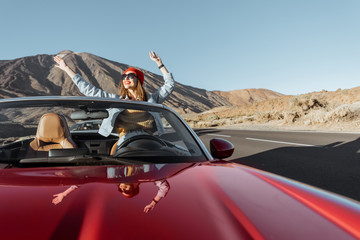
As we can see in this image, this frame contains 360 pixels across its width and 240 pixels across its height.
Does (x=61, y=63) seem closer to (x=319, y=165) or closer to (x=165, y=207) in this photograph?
(x=165, y=207)

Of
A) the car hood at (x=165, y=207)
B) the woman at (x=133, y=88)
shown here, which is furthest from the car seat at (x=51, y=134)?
the car hood at (x=165, y=207)

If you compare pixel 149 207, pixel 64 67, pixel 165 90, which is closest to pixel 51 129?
pixel 149 207

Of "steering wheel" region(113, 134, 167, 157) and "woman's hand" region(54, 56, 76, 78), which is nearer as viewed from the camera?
"steering wheel" region(113, 134, 167, 157)

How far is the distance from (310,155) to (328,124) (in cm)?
1284

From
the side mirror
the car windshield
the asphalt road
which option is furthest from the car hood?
the asphalt road

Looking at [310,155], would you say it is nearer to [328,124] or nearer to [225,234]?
[225,234]

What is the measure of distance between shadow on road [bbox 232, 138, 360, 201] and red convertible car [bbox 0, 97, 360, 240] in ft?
9.84

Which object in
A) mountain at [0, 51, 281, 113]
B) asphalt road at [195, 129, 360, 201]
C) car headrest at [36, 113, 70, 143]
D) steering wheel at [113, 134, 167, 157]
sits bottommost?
asphalt road at [195, 129, 360, 201]

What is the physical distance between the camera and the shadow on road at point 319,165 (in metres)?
4.51

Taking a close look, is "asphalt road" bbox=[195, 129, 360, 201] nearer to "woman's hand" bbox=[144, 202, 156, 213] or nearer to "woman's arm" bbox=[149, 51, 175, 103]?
"woman's arm" bbox=[149, 51, 175, 103]

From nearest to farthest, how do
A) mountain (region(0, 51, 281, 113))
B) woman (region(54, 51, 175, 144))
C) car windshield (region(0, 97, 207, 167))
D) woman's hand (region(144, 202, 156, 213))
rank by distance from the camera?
1. woman's hand (region(144, 202, 156, 213))
2. car windshield (region(0, 97, 207, 167))
3. woman (region(54, 51, 175, 144))
4. mountain (region(0, 51, 281, 113))

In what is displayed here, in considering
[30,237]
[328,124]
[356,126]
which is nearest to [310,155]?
Result: [30,237]

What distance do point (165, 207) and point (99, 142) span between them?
1961mm

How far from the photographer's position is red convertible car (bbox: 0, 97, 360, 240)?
36.7 inches
